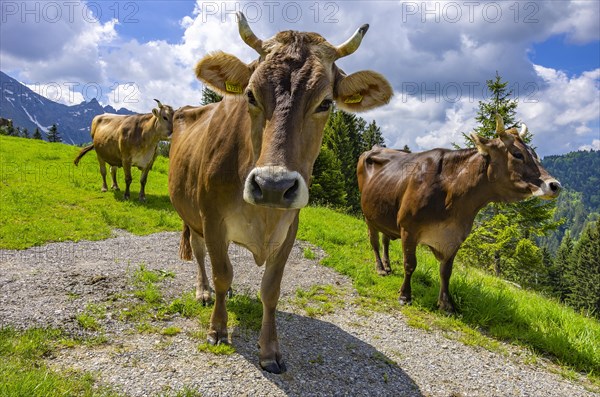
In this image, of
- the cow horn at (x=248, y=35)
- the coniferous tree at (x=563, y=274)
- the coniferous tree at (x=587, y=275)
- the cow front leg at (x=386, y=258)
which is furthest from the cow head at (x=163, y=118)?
the coniferous tree at (x=563, y=274)

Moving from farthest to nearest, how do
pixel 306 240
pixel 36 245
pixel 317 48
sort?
pixel 306 240
pixel 36 245
pixel 317 48

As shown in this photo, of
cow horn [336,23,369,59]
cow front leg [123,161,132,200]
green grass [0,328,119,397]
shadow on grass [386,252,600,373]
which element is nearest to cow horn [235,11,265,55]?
cow horn [336,23,369,59]

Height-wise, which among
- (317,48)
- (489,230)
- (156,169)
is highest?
(317,48)

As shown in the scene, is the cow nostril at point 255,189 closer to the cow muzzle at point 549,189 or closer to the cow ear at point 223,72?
the cow ear at point 223,72

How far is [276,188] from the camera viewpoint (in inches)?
103

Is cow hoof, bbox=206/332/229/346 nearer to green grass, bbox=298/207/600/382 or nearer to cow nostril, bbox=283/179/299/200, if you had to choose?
cow nostril, bbox=283/179/299/200

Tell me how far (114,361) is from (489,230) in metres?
23.3

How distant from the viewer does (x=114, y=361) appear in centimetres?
379

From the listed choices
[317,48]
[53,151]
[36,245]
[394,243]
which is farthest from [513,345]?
[53,151]

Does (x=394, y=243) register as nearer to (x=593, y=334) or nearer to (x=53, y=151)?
(x=593, y=334)

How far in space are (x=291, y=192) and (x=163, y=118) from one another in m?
12.2

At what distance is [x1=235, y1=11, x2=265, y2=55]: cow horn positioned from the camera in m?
3.51

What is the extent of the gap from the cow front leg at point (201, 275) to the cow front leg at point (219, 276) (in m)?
1.05

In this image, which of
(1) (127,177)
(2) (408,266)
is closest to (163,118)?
(1) (127,177)
